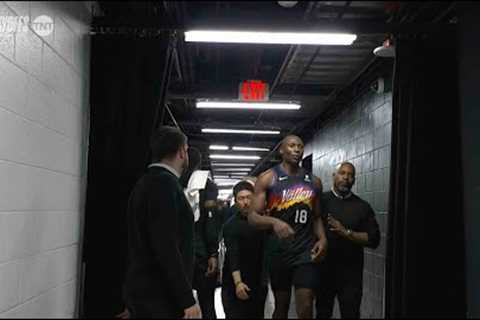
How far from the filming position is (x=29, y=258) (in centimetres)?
261

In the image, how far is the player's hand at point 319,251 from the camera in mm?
3572

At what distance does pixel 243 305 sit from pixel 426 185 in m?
1.46

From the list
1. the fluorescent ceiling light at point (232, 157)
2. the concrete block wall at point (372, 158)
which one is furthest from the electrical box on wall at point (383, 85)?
the fluorescent ceiling light at point (232, 157)

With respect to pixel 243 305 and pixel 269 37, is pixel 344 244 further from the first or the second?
pixel 269 37

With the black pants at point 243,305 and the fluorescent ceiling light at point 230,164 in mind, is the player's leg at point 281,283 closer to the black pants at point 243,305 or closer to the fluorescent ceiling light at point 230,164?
the black pants at point 243,305

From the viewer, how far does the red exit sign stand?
6.06 metres

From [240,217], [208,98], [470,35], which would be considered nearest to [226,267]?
[240,217]

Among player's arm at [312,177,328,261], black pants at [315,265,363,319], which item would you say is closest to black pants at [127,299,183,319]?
player's arm at [312,177,328,261]

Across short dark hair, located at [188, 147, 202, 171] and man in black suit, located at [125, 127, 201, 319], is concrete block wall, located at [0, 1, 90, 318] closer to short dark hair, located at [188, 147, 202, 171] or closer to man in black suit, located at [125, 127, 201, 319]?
man in black suit, located at [125, 127, 201, 319]

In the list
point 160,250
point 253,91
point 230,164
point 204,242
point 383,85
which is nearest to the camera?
point 160,250

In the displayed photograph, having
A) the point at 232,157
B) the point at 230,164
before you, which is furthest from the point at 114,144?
the point at 230,164

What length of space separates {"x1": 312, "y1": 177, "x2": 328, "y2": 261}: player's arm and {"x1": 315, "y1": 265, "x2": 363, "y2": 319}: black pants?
13cm

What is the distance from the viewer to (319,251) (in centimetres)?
357

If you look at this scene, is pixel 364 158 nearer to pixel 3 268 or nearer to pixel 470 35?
pixel 470 35
